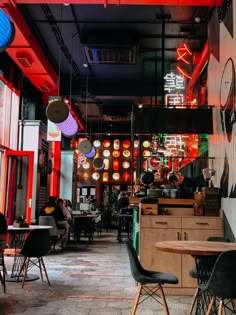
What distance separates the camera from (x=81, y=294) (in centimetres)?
535

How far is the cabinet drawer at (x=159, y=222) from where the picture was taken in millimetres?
5652

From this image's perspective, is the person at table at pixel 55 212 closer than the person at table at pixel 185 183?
No

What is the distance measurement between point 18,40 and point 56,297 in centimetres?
526

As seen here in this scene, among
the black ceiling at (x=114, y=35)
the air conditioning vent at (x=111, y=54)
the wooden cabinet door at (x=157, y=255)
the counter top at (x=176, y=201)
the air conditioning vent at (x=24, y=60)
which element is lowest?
the wooden cabinet door at (x=157, y=255)

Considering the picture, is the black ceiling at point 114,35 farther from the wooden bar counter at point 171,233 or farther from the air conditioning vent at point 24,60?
the wooden bar counter at point 171,233

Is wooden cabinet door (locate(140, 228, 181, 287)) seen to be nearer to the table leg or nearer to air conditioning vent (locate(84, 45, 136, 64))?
the table leg

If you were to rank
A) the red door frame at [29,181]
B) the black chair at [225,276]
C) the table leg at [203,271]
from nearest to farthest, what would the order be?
the black chair at [225,276]
the table leg at [203,271]
the red door frame at [29,181]

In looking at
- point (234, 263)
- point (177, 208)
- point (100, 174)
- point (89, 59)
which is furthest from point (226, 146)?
point (100, 174)

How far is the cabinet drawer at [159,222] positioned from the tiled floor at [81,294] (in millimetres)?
976

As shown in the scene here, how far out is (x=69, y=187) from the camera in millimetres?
15102

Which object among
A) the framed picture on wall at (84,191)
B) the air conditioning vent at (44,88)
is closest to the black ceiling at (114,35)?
the air conditioning vent at (44,88)

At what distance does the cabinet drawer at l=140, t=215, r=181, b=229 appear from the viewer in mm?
5652

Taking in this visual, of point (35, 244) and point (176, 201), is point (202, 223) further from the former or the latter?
point (35, 244)

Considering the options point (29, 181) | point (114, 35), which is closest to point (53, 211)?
point (29, 181)
